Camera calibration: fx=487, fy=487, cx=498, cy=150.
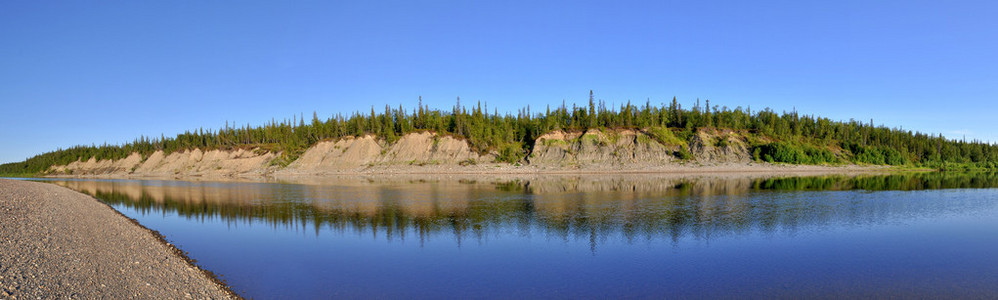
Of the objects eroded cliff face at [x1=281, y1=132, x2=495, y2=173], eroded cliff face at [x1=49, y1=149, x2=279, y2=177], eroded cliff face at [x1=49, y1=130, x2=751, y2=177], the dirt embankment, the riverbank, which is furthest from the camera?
eroded cliff face at [x1=49, y1=149, x2=279, y2=177]

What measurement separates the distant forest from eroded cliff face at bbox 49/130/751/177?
11.4 feet

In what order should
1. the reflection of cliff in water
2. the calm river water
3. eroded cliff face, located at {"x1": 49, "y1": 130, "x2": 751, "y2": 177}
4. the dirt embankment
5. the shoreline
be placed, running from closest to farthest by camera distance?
the calm river water < the reflection of cliff in water < the shoreline < the dirt embankment < eroded cliff face, located at {"x1": 49, "y1": 130, "x2": 751, "y2": 177}

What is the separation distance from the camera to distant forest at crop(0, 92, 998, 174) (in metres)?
124

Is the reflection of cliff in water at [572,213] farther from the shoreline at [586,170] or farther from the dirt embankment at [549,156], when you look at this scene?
the dirt embankment at [549,156]

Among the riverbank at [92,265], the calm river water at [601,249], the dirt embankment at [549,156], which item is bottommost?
the calm river water at [601,249]

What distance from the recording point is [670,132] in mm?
126062

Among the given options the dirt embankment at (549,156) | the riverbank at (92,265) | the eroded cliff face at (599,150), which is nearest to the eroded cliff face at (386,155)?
the dirt embankment at (549,156)

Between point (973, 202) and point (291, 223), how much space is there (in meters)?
51.9

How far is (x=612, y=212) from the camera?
32.6 m

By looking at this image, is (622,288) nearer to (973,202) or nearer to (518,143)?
(973,202)

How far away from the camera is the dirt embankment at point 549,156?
11031cm

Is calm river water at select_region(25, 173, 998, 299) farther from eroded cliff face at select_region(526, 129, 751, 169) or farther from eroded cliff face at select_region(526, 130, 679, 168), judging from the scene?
eroded cliff face at select_region(526, 130, 679, 168)

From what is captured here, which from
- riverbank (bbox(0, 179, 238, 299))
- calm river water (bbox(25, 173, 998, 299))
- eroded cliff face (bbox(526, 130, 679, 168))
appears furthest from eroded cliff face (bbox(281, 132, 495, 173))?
riverbank (bbox(0, 179, 238, 299))

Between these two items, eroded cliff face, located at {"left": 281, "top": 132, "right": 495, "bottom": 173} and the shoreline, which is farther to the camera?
eroded cliff face, located at {"left": 281, "top": 132, "right": 495, "bottom": 173}
